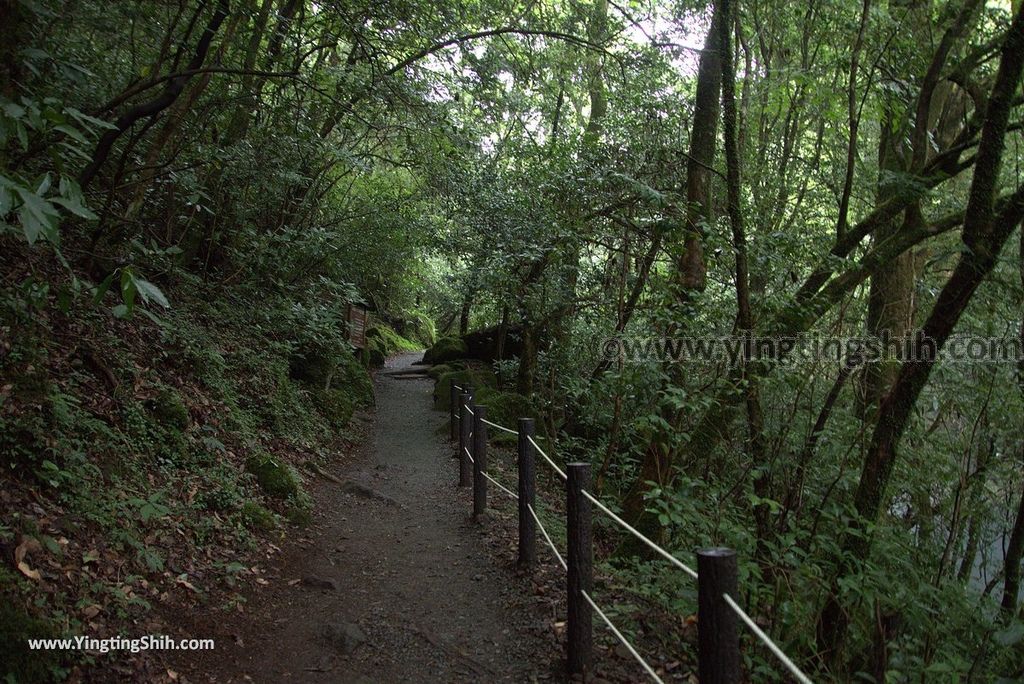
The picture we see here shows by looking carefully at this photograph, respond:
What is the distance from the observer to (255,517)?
19.5 feet

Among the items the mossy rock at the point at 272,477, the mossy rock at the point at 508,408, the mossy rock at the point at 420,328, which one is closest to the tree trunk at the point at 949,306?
the mossy rock at the point at 272,477

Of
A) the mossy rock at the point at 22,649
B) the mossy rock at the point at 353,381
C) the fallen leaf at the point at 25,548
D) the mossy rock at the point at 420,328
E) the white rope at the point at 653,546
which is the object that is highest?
the mossy rock at the point at 420,328

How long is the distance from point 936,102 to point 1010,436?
175 inches

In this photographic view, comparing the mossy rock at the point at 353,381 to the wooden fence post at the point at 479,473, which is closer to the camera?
the wooden fence post at the point at 479,473

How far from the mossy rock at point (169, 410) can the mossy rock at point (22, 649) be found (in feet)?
10.2

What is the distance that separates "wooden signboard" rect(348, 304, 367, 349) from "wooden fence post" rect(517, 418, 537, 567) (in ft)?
39.6

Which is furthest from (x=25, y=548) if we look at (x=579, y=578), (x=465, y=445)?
(x=465, y=445)

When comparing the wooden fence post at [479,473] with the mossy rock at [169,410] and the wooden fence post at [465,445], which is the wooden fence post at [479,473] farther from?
the mossy rock at [169,410]

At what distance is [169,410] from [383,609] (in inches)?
119

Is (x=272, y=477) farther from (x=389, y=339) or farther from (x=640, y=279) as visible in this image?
(x=389, y=339)

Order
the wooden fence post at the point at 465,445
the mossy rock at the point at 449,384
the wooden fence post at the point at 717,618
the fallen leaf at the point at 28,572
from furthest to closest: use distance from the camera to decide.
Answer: the mossy rock at the point at 449,384 < the wooden fence post at the point at 465,445 < the fallen leaf at the point at 28,572 < the wooden fence post at the point at 717,618

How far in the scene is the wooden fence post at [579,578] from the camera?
3.71 metres

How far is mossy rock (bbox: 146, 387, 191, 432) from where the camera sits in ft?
20.2

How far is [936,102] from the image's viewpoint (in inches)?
319
